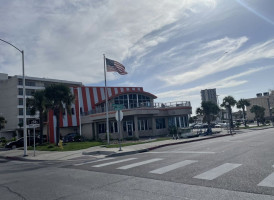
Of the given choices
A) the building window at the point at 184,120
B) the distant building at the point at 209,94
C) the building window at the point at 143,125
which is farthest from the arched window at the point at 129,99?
the distant building at the point at 209,94

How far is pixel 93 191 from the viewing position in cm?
658

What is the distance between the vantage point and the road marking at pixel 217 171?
7.28 m

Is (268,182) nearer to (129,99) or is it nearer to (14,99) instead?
(129,99)

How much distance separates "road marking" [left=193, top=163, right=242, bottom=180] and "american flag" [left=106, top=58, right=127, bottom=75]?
18.0 m

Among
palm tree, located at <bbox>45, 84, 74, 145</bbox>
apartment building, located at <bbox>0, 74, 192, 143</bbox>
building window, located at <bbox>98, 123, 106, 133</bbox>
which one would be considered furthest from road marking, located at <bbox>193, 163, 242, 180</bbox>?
building window, located at <bbox>98, 123, 106, 133</bbox>

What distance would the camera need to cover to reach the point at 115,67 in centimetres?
2522

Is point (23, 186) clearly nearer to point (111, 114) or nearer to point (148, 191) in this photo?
point (148, 191)

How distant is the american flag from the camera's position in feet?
81.7

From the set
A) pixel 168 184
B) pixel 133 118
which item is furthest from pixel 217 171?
pixel 133 118

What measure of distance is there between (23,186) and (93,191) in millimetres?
2855

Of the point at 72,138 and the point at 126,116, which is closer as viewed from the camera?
the point at 126,116

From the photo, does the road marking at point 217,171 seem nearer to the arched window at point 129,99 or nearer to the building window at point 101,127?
the building window at point 101,127

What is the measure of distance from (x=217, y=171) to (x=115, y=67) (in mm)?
18953

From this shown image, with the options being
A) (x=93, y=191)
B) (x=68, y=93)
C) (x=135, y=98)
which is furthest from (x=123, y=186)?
(x=135, y=98)
